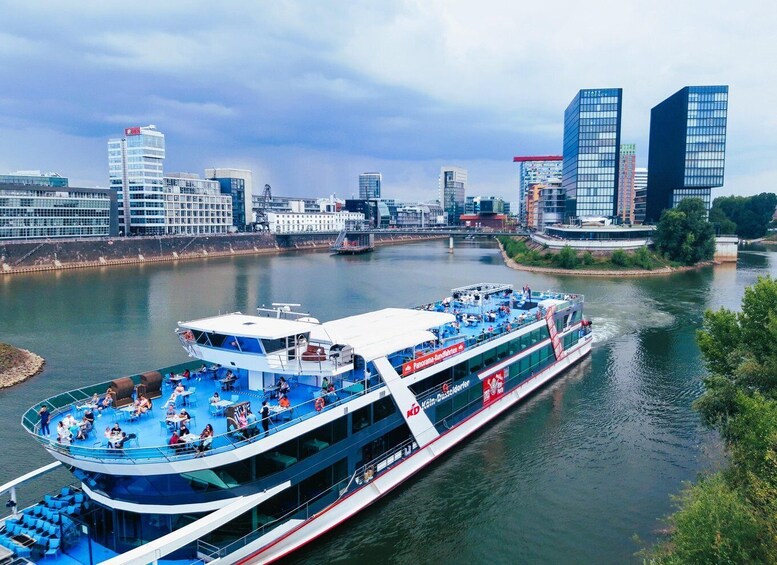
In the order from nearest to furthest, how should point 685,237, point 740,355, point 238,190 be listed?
point 740,355, point 685,237, point 238,190

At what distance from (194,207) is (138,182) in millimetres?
12364

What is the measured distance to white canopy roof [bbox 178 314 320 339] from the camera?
58.6ft

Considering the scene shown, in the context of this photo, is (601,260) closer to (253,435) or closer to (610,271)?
(610,271)

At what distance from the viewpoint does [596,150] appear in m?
121

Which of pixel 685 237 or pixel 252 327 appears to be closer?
pixel 252 327

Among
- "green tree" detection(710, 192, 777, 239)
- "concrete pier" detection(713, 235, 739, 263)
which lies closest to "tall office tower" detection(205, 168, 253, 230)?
"concrete pier" detection(713, 235, 739, 263)

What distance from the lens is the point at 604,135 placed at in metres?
120

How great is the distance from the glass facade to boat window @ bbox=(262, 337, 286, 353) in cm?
→ 8985

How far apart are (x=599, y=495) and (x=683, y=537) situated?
7.68 metres

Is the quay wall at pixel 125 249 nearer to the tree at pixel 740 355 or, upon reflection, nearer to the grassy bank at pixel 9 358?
the grassy bank at pixel 9 358

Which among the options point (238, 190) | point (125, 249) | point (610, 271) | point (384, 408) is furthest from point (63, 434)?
point (238, 190)

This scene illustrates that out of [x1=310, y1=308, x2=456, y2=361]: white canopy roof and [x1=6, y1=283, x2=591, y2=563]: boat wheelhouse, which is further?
[x1=310, y1=308, x2=456, y2=361]: white canopy roof

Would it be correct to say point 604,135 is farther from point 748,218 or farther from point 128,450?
point 128,450

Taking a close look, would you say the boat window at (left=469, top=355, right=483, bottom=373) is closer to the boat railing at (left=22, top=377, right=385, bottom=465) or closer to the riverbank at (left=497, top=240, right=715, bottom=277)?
the boat railing at (left=22, top=377, right=385, bottom=465)
